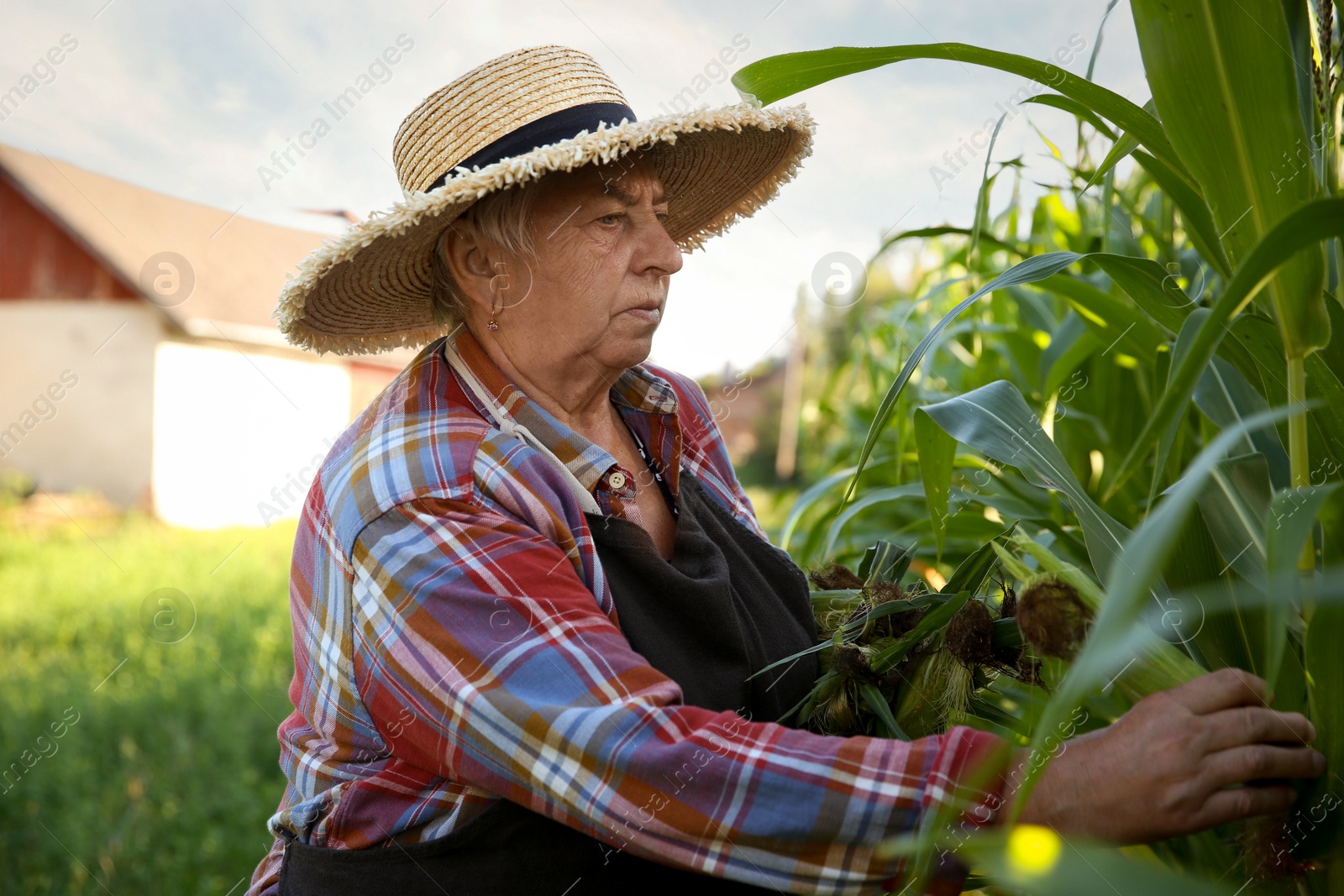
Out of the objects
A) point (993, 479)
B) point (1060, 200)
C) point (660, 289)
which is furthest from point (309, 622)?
point (1060, 200)

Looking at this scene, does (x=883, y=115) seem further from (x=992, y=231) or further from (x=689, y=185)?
(x=689, y=185)

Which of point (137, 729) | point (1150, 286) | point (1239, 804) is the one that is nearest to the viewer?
point (1239, 804)

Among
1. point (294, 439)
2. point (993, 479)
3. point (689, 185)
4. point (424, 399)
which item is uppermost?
point (294, 439)

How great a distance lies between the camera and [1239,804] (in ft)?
2.08

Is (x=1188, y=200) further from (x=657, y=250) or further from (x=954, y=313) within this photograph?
(x=657, y=250)

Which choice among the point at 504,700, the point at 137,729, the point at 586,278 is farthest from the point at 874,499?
the point at 137,729

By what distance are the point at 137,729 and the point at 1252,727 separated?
3.77 metres

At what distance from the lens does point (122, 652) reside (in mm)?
4516

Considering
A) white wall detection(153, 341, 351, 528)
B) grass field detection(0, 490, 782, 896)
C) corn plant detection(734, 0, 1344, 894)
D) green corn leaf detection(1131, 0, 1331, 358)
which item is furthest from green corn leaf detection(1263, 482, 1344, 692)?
white wall detection(153, 341, 351, 528)

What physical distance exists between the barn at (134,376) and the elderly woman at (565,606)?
748cm

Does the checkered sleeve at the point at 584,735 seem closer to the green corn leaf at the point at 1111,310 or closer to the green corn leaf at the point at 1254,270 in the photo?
the green corn leaf at the point at 1254,270

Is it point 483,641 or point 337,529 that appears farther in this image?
point 337,529

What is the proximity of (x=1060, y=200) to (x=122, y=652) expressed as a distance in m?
4.43

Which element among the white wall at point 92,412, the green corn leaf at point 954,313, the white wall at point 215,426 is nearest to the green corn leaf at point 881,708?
the green corn leaf at point 954,313
